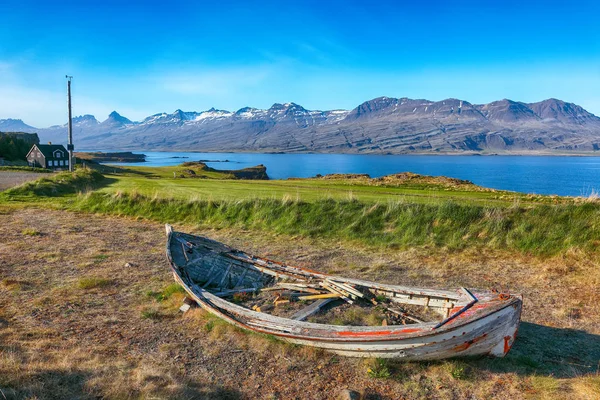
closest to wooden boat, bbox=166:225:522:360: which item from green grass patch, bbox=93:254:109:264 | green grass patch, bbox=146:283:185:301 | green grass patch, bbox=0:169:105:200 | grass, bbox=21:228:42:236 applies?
green grass patch, bbox=146:283:185:301

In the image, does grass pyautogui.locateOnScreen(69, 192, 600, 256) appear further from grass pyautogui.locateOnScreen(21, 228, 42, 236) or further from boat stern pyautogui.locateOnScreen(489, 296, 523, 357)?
boat stern pyautogui.locateOnScreen(489, 296, 523, 357)

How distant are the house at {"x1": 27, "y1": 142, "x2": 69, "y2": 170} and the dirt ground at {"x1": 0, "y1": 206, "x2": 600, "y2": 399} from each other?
6601cm

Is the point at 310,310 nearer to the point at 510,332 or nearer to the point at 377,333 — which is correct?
the point at 377,333

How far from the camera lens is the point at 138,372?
6.93 meters

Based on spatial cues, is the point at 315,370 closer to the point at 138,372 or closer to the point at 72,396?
the point at 138,372

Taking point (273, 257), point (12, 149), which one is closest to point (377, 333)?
point (273, 257)

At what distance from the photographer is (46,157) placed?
70.4m

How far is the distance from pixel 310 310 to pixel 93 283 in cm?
721

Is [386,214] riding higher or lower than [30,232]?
higher

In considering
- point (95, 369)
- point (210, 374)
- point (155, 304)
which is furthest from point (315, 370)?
point (155, 304)

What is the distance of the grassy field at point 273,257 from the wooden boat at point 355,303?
24.1 inches

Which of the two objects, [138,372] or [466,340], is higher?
[466,340]

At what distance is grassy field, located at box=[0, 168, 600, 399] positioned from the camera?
273 inches

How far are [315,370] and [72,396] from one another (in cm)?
418
